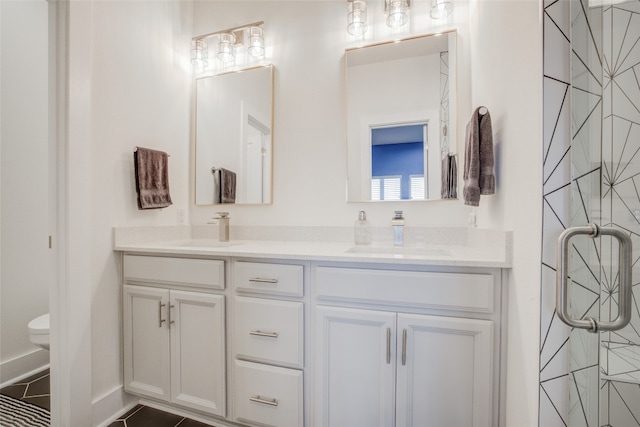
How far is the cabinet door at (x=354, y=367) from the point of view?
3.83 feet

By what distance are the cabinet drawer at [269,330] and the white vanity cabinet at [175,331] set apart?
10 centimetres

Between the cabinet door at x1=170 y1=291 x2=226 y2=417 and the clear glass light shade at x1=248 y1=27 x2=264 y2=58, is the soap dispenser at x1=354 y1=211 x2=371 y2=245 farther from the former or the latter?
the clear glass light shade at x1=248 y1=27 x2=264 y2=58

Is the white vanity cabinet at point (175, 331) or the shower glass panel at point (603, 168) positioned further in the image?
the white vanity cabinet at point (175, 331)

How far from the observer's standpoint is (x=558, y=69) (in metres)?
0.83

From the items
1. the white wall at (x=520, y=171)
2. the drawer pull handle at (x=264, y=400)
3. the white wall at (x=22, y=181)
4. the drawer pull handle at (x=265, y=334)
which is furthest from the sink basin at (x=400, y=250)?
the white wall at (x=22, y=181)

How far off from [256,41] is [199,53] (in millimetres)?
453

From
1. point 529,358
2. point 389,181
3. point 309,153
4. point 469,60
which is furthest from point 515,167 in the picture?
point 309,153

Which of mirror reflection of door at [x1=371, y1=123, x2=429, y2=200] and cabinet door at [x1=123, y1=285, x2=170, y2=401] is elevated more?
mirror reflection of door at [x1=371, y1=123, x2=429, y2=200]

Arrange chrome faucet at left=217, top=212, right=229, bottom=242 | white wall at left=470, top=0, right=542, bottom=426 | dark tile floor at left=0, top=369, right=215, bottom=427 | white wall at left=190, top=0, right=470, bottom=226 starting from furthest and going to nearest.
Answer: chrome faucet at left=217, top=212, right=229, bottom=242 → white wall at left=190, top=0, right=470, bottom=226 → dark tile floor at left=0, top=369, right=215, bottom=427 → white wall at left=470, top=0, right=542, bottom=426

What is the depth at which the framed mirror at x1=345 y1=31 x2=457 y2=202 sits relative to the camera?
162 centimetres

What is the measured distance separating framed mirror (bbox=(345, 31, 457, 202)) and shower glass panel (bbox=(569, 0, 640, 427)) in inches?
32.0

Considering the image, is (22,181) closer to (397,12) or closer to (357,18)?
(357,18)

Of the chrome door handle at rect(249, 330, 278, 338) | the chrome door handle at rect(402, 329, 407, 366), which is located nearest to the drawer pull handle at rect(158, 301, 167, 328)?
the chrome door handle at rect(249, 330, 278, 338)

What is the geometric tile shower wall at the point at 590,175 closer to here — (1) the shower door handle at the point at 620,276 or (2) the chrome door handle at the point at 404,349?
(1) the shower door handle at the point at 620,276
